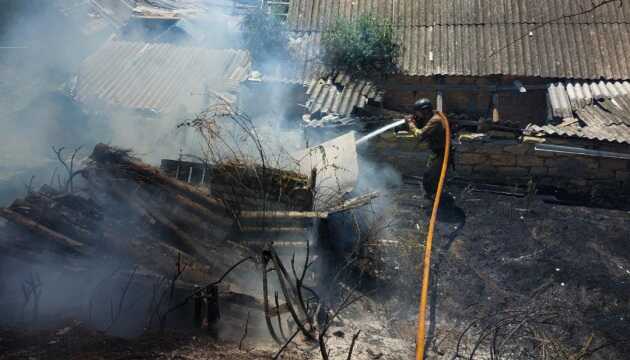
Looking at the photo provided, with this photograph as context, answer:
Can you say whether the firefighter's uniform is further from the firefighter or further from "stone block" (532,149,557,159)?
"stone block" (532,149,557,159)

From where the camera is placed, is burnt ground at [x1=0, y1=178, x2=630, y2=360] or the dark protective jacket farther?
the dark protective jacket

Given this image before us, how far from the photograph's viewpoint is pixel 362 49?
1208 centimetres

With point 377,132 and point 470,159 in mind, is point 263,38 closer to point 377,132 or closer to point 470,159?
point 377,132

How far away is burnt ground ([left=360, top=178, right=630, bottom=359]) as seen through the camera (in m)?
5.36

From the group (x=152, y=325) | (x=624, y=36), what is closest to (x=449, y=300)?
(x=152, y=325)

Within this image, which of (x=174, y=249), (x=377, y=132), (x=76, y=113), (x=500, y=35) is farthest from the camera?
(x=500, y=35)

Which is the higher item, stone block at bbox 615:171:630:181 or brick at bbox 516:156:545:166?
brick at bbox 516:156:545:166

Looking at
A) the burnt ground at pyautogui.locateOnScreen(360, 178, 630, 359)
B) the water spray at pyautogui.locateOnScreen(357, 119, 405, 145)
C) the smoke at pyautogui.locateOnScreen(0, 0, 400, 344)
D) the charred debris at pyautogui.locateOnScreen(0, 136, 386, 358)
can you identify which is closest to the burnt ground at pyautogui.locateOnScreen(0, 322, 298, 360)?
the charred debris at pyautogui.locateOnScreen(0, 136, 386, 358)

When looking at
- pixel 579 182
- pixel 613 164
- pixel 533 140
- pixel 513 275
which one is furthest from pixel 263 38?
pixel 513 275

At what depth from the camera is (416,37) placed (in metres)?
13.0

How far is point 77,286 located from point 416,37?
10599mm

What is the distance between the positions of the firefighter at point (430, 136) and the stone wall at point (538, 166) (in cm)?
92

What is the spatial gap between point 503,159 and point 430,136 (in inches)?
78.6

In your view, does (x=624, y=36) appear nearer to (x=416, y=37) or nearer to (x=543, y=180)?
(x=416, y=37)
